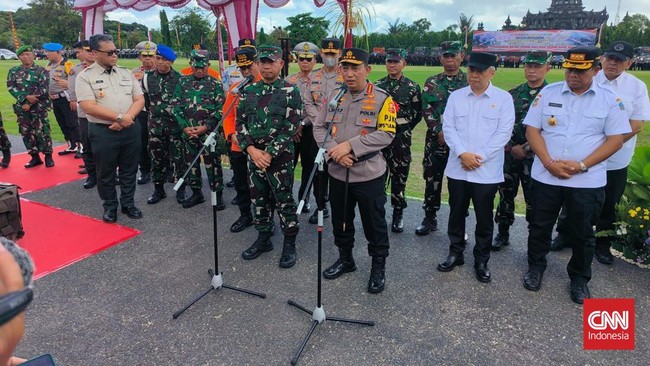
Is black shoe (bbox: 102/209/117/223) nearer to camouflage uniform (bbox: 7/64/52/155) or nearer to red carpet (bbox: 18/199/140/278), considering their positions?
red carpet (bbox: 18/199/140/278)

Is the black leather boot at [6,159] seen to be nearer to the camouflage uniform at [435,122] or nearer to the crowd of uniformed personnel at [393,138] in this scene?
the crowd of uniformed personnel at [393,138]

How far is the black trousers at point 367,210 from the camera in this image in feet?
10.6

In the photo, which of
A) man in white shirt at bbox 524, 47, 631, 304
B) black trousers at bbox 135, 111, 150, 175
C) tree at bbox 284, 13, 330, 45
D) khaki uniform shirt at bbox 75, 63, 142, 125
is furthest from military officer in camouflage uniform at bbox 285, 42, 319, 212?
tree at bbox 284, 13, 330, 45

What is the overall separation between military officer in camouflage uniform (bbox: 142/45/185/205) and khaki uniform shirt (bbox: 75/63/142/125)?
2.23ft

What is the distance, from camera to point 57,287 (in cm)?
335

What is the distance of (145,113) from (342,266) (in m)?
4.29

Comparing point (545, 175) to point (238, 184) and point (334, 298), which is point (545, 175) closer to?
point (334, 298)

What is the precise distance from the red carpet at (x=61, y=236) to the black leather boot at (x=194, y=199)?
83cm

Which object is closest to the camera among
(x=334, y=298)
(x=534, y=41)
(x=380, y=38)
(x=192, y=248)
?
(x=334, y=298)

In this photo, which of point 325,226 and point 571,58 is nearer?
point 571,58

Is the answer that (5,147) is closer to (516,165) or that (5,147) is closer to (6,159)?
(6,159)

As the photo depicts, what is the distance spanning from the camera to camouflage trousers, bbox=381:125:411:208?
4434 millimetres

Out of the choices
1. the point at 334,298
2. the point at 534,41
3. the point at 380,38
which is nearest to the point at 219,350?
the point at 334,298

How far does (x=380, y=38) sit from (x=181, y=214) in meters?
59.7
